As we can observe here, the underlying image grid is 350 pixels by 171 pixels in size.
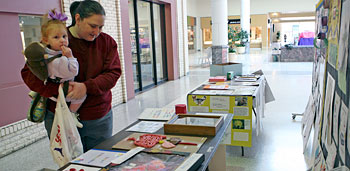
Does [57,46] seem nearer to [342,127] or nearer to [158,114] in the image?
[158,114]

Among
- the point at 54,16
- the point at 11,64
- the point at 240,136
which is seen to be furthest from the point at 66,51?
the point at 11,64

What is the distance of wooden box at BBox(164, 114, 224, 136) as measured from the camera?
180 centimetres

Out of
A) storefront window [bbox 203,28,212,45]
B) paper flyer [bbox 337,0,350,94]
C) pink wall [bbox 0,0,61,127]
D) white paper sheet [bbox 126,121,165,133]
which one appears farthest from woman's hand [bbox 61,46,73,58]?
storefront window [bbox 203,28,212,45]

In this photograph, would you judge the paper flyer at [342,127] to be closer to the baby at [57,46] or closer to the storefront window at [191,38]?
the baby at [57,46]

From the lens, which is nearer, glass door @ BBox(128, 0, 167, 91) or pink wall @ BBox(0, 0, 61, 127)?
pink wall @ BBox(0, 0, 61, 127)

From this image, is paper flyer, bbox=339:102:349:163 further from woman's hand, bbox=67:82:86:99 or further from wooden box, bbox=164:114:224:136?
woman's hand, bbox=67:82:86:99

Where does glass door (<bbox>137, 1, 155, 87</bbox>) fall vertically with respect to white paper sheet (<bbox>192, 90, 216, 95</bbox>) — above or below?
above

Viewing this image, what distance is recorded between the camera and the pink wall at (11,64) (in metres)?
3.58

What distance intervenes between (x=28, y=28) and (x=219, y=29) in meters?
8.23

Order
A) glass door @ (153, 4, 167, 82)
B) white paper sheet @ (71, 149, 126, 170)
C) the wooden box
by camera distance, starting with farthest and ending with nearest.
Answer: glass door @ (153, 4, 167, 82)
the wooden box
white paper sheet @ (71, 149, 126, 170)

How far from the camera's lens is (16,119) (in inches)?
149

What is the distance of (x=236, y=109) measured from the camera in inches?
128

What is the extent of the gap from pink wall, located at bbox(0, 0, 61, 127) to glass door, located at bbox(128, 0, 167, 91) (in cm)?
348

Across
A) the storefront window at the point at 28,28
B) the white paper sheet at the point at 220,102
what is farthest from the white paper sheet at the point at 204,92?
the storefront window at the point at 28,28
